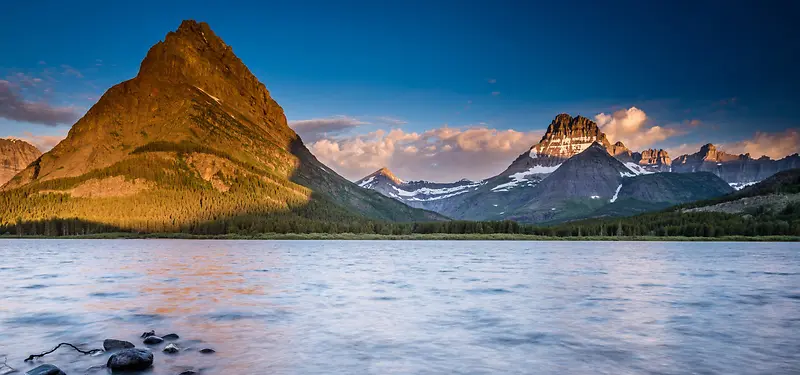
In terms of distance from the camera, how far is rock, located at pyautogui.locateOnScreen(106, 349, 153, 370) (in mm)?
17922

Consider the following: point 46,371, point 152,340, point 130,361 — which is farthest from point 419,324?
point 46,371

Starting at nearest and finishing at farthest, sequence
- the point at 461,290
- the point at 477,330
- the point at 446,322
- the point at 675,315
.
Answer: the point at 477,330, the point at 446,322, the point at 675,315, the point at 461,290

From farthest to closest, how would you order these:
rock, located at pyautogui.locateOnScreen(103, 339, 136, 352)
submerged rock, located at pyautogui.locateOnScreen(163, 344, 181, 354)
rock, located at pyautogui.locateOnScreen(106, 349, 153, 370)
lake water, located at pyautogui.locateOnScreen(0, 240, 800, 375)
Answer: rock, located at pyautogui.locateOnScreen(103, 339, 136, 352) < submerged rock, located at pyautogui.locateOnScreen(163, 344, 181, 354) < lake water, located at pyautogui.locateOnScreen(0, 240, 800, 375) < rock, located at pyautogui.locateOnScreen(106, 349, 153, 370)

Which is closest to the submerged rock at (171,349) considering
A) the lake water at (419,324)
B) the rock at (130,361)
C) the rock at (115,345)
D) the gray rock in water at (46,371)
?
the lake water at (419,324)

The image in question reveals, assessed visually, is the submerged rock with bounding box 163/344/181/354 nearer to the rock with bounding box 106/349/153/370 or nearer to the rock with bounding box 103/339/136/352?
the rock with bounding box 103/339/136/352

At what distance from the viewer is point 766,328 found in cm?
2694

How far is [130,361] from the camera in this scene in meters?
18.0

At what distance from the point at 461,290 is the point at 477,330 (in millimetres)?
18310

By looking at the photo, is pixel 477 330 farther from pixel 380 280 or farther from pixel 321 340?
pixel 380 280

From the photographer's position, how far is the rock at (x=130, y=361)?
17.9 m

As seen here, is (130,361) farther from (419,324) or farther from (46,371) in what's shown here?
(419,324)

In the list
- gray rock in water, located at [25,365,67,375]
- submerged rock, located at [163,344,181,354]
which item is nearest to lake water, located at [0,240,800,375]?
submerged rock, located at [163,344,181,354]

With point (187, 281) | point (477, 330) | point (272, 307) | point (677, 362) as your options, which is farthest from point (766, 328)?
point (187, 281)

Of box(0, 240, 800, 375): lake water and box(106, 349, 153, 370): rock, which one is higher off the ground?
box(106, 349, 153, 370): rock
